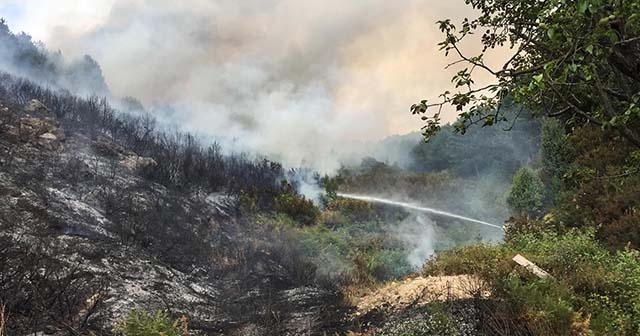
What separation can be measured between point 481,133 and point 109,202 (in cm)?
4115

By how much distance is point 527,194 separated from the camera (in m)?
20.1

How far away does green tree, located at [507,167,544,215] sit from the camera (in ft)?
65.1

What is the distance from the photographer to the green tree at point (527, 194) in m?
19.8

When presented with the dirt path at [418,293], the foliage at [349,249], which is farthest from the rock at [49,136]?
the dirt path at [418,293]

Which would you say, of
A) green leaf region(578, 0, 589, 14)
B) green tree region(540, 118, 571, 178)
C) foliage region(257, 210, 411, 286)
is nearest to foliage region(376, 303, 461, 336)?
green leaf region(578, 0, 589, 14)

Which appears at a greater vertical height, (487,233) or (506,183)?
(506,183)

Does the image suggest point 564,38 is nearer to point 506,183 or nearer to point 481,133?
point 506,183

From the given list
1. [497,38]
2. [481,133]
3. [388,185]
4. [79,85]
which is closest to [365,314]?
[497,38]

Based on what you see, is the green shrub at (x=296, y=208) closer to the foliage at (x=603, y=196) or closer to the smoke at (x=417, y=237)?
the smoke at (x=417, y=237)

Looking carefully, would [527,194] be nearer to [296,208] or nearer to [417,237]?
[417,237]

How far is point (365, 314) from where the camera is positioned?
31.0 feet

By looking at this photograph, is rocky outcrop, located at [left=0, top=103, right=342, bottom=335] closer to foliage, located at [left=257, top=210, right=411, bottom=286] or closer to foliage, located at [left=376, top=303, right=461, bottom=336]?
foliage, located at [left=257, top=210, right=411, bottom=286]

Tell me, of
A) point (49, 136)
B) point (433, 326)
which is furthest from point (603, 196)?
point (49, 136)

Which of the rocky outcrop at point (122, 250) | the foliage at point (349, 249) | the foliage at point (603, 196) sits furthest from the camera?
the foliage at point (349, 249)
